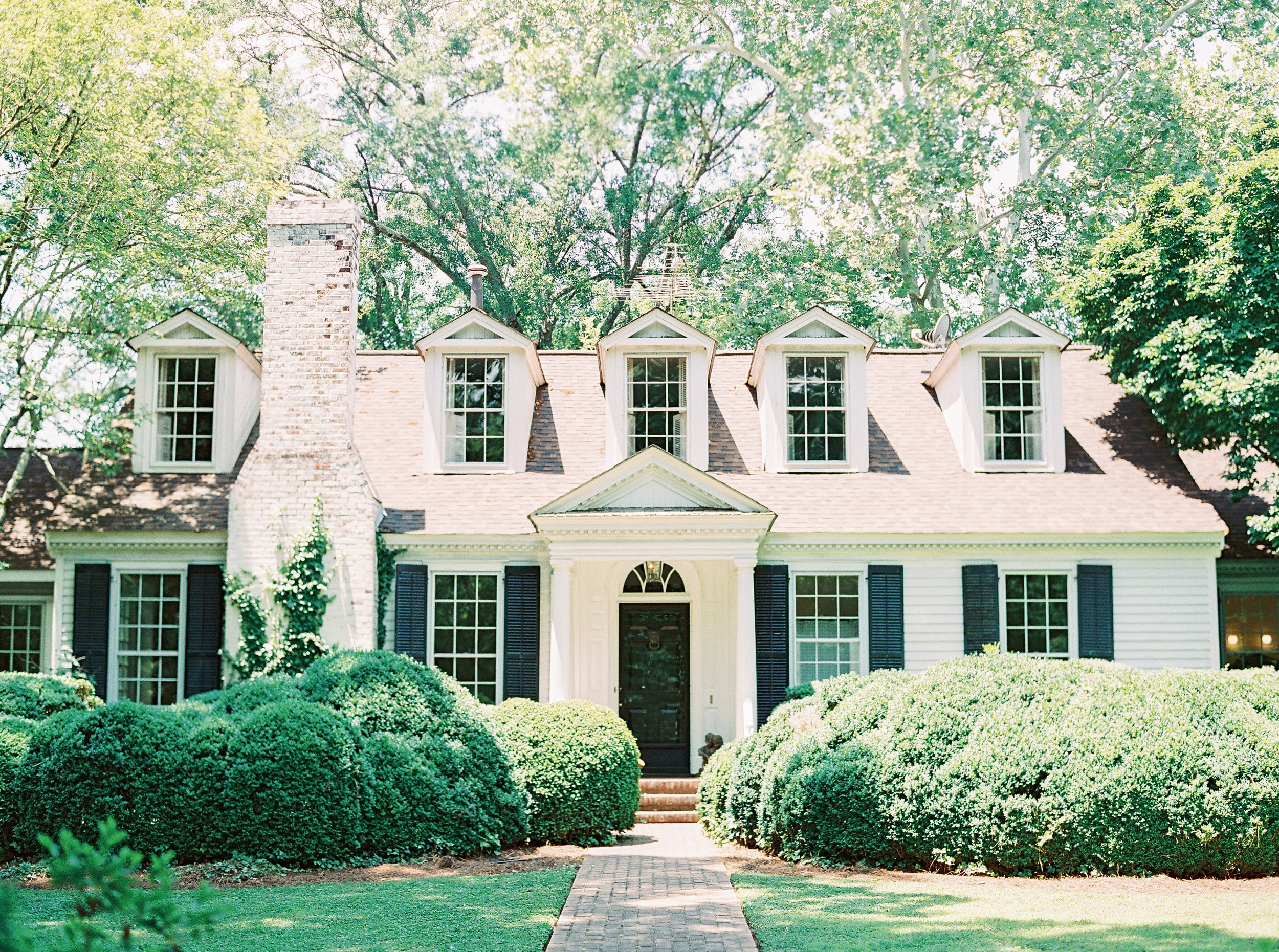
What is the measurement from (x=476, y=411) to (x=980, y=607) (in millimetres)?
7724

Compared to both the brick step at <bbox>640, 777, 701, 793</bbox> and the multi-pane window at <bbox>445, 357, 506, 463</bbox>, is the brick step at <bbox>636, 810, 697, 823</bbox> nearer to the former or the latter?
the brick step at <bbox>640, 777, 701, 793</bbox>

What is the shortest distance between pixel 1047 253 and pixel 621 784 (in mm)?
19329

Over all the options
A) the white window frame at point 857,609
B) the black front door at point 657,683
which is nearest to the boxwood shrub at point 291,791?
the black front door at point 657,683

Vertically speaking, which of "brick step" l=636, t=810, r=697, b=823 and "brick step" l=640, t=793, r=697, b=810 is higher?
"brick step" l=640, t=793, r=697, b=810

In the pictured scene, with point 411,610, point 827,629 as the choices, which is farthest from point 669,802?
point 411,610

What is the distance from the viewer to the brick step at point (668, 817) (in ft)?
48.3

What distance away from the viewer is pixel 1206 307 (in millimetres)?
16344

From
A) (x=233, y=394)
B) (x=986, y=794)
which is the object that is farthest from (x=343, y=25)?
(x=986, y=794)

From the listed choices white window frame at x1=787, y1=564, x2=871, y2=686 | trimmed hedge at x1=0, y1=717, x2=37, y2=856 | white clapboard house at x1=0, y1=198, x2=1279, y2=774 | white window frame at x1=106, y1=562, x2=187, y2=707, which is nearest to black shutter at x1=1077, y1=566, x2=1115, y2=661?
white clapboard house at x1=0, y1=198, x2=1279, y2=774

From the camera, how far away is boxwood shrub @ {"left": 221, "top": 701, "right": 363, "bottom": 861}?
404 inches

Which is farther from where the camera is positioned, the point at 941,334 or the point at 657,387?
the point at 941,334

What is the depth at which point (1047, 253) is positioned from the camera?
26906mm

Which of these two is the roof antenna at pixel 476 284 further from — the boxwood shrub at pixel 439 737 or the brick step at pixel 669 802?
the boxwood shrub at pixel 439 737

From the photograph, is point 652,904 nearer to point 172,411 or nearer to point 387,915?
point 387,915
